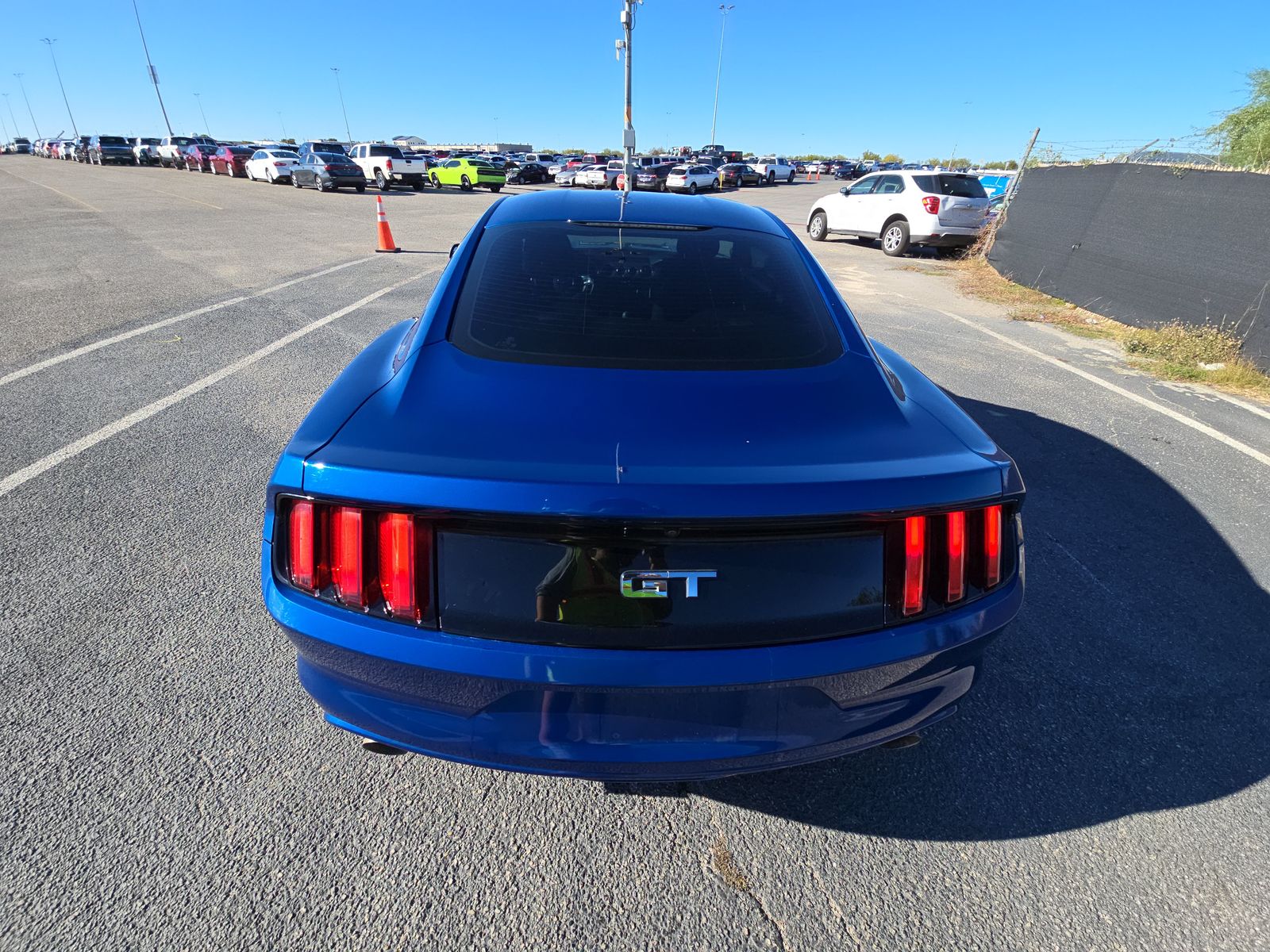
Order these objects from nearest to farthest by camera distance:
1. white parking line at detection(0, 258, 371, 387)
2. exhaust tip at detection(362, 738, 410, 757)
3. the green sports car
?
exhaust tip at detection(362, 738, 410, 757)
white parking line at detection(0, 258, 371, 387)
the green sports car

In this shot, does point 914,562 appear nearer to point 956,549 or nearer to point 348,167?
point 956,549

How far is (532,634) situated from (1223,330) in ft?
27.1

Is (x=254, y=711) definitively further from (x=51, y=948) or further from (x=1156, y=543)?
(x=1156, y=543)

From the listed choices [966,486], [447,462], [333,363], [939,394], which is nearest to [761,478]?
[966,486]

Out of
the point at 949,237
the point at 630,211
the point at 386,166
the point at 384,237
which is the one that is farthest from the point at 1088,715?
the point at 386,166

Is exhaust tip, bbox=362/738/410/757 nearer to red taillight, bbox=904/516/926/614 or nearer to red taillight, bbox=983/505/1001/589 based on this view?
red taillight, bbox=904/516/926/614

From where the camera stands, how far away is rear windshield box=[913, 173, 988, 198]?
43.8 ft

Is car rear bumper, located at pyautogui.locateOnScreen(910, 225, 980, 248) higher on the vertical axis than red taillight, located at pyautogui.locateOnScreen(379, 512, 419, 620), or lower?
lower

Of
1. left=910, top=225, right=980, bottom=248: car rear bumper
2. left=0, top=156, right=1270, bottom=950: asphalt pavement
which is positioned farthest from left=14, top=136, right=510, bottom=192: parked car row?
left=0, top=156, right=1270, bottom=950: asphalt pavement

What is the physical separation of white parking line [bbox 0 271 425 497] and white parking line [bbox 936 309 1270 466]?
7386 millimetres

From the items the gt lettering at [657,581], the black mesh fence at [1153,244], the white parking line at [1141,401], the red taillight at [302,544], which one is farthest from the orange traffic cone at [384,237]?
the gt lettering at [657,581]

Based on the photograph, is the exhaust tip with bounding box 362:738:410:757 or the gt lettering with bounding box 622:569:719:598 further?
the exhaust tip with bounding box 362:738:410:757

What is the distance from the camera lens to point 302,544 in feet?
4.99

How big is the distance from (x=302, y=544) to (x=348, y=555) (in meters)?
0.12
